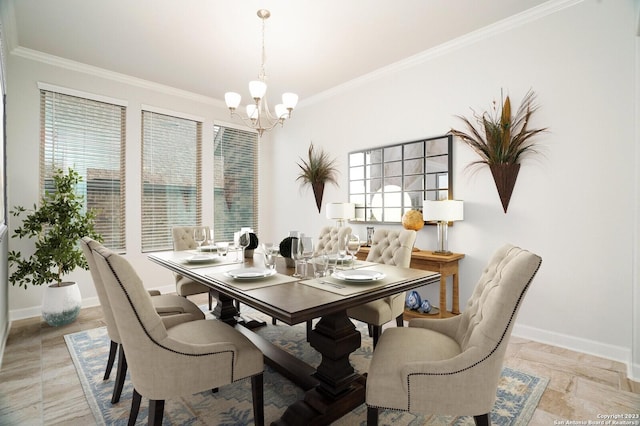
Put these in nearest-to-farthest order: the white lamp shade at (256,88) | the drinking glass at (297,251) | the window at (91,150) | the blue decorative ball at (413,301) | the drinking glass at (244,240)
Answer: 1. the drinking glass at (297,251)
2. the drinking glass at (244,240)
3. the white lamp shade at (256,88)
4. the blue decorative ball at (413,301)
5. the window at (91,150)

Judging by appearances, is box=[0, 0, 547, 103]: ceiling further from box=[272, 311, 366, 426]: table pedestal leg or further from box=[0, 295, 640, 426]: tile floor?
box=[0, 295, 640, 426]: tile floor

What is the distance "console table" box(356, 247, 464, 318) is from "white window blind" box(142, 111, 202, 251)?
3344 millimetres

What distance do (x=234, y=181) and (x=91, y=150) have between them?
2.01 metres

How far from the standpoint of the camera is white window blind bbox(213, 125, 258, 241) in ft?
16.6

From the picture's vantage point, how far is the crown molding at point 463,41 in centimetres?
269

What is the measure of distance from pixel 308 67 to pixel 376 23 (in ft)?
3.68

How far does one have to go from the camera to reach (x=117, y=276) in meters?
1.23

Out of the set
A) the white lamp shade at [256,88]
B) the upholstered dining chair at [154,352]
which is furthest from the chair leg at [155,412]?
the white lamp shade at [256,88]

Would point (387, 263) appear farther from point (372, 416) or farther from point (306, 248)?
A: point (372, 416)

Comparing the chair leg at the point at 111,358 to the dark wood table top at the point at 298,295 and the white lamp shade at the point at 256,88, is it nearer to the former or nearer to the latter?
the dark wood table top at the point at 298,295

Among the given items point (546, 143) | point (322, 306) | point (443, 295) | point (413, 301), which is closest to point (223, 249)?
point (322, 306)

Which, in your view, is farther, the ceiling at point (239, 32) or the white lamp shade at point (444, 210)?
the white lamp shade at point (444, 210)

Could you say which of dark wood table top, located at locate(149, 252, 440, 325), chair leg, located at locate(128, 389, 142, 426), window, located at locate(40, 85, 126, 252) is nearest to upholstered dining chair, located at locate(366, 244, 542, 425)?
dark wood table top, located at locate(149, 252, 440, 325)

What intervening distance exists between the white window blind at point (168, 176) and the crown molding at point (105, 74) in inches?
13.8
